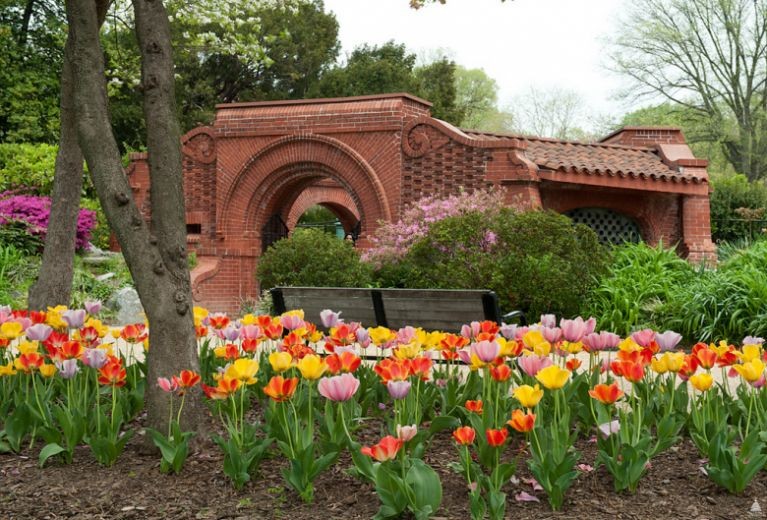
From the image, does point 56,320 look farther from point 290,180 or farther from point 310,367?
point 290,180

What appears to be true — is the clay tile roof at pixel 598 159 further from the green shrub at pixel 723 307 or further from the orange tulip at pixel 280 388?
the orange tulip at pixel 280 388

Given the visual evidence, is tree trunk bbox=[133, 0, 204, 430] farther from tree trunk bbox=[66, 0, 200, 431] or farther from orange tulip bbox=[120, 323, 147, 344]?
orange tulip bbox=[120, 323, 147, 344]

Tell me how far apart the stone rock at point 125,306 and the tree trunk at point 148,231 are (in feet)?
35.1

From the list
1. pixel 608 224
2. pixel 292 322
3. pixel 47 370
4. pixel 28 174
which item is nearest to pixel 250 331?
pixel 292 322

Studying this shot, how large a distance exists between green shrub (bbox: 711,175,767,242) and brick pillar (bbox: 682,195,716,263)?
18.9 ft

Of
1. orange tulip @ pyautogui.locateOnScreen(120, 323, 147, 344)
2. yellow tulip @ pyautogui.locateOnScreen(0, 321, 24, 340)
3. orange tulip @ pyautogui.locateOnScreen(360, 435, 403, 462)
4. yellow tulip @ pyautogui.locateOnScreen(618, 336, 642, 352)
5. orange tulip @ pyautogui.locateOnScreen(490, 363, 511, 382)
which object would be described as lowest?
orange tulip @ pyautogui.locateOnScreen(360, 435, 403, 462)

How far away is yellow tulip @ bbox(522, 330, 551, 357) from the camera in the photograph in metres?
3.99

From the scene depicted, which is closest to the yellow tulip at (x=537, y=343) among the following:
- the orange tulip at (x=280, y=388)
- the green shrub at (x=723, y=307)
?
the orange tulip at (x=280, y=388)

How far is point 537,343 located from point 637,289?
775 cm

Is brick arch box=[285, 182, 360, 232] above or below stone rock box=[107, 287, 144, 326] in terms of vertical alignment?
above

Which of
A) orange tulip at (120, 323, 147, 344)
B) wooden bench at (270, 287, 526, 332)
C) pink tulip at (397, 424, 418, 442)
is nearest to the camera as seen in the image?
pink tulip at (397, 424, 418, 442)

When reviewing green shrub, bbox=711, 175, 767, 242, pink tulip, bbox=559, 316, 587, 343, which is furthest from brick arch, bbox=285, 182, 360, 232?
pink tulip, bbox=559, 316, 587, 343

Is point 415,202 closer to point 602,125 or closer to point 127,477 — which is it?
point 127,477

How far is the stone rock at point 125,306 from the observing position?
1473 centimetres
